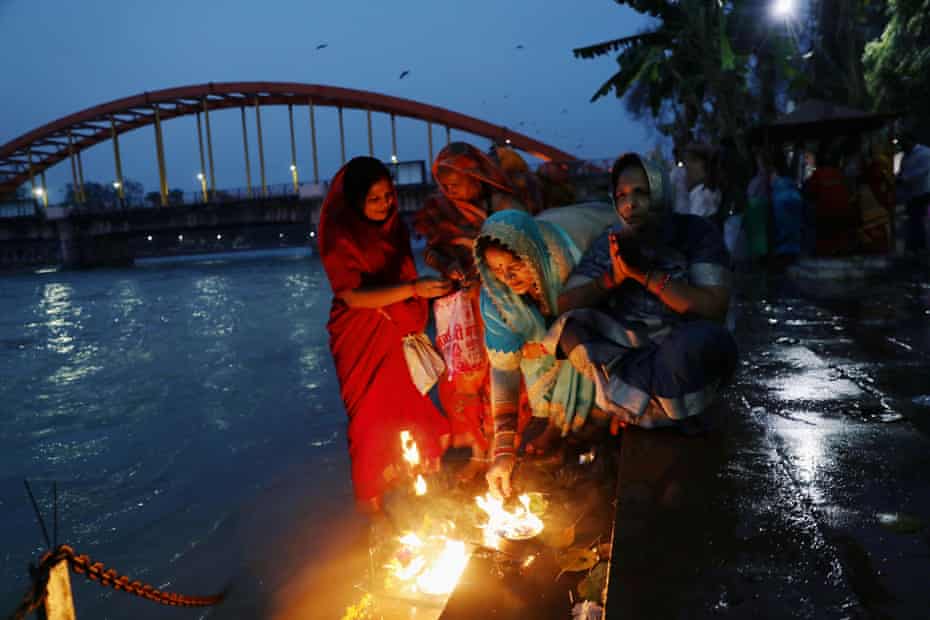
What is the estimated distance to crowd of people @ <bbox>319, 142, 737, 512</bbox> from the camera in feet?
7.70

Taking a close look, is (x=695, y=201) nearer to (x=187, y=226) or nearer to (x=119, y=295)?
(x=119, y=295)

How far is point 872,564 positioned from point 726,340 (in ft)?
2.90

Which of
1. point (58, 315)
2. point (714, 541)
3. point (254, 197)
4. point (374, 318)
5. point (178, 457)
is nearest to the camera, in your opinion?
point (714, 541)

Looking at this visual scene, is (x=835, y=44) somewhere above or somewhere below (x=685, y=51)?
above

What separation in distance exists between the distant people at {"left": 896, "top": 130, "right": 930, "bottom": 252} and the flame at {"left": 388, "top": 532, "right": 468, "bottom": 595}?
8624 millimetres

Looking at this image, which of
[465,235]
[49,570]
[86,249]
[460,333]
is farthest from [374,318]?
[86,249]

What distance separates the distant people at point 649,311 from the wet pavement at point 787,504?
20 centimetres

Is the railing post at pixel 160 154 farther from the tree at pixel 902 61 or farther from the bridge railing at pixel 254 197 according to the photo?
the tree at pixel 902 61

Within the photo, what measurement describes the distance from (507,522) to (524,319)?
2.68ft

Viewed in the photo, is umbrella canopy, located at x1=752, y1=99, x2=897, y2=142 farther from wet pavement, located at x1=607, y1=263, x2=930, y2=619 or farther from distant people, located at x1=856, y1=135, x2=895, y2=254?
wet pavement, located at x1=607, y1=263, x2=930, y2=619

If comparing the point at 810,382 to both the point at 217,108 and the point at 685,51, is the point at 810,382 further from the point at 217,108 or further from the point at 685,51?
the point at 217,108

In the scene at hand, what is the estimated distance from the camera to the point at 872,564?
1529 millimetres

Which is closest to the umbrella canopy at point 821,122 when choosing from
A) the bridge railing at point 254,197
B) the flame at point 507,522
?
the flame at point 507,522

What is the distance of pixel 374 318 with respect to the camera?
3.28 meters
